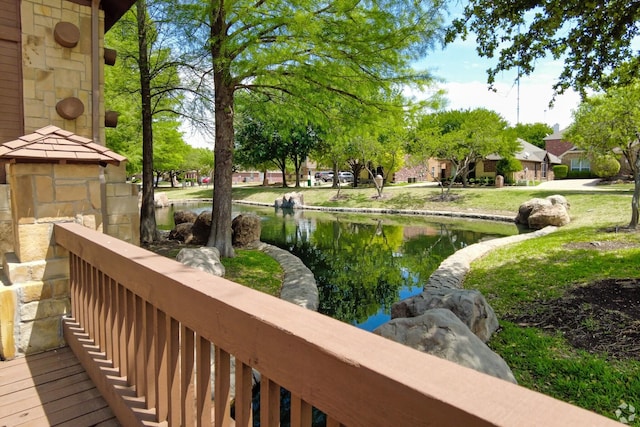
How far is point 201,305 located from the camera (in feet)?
4.62

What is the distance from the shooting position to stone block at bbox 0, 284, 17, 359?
10.1ft

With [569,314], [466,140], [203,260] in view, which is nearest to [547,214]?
[466,140]

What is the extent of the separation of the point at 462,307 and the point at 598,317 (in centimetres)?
193

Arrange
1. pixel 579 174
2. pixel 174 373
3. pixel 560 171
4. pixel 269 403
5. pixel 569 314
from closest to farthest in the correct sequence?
1. pixel 269 403
2. pixel 174 373
3. pixel 569 314
4. pixel 579 174
5. pixel 560 171

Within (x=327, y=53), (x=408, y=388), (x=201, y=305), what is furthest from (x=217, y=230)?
(x=408, y=388)

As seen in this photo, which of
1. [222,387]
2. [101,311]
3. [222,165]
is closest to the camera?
[222,387]

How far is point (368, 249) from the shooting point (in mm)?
13734

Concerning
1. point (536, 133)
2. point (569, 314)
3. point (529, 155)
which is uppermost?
point (536, 133)

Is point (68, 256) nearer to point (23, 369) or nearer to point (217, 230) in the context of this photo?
point (23, 369)

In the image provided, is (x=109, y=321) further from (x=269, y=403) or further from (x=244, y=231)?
(x=244, y=231)

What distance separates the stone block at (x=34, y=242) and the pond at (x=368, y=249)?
4791 mm

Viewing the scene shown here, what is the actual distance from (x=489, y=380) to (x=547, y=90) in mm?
8918

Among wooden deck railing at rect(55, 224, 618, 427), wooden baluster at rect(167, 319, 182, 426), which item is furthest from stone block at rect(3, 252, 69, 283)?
wooden baluster at rect(167, 319, 182, 426)

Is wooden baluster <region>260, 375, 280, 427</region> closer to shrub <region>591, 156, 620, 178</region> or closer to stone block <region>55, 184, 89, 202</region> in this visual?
stone block <region>55, 184, 89, 202</region>
